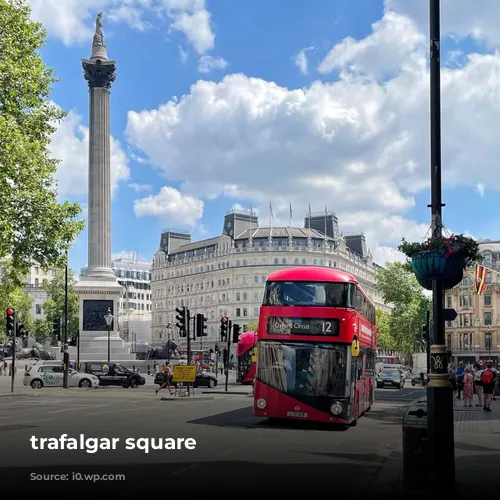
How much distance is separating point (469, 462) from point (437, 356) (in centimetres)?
402

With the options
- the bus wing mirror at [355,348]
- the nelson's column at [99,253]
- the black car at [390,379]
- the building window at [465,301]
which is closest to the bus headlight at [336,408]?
the bus wing mirror at [355,348]

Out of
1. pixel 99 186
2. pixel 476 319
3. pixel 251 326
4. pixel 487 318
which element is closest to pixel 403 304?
pixel 476 319

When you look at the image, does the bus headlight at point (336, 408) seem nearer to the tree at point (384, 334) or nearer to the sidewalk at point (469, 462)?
the sidewalk at point (469, 462)

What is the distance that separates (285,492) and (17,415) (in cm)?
1801

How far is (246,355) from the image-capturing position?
5681 cm

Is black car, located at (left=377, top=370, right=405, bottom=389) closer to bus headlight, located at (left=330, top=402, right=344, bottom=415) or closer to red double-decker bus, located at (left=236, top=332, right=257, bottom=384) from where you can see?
red double-decker bus, located at (left=236, top=332, right=257, bottom=384)

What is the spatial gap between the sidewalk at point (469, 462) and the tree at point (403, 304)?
105m

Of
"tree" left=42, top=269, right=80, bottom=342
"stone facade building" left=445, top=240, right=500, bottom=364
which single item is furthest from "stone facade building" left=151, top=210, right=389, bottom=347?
"stone facade building" left=445, top=240, right=500, bottom=364

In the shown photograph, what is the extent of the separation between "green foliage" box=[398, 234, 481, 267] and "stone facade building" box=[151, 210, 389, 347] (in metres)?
135

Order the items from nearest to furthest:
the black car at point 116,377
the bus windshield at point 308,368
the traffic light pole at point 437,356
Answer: the traffic light pole at point 437,356 → the bus windshield at point 308,368 → the black car at point 116,377

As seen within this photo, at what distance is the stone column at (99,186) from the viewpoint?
2985 inches

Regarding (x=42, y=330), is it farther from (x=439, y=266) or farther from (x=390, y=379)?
(x=439, y=266)

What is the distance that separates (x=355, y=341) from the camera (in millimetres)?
22406

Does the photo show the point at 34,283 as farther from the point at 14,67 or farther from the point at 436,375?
the point at 436,375
